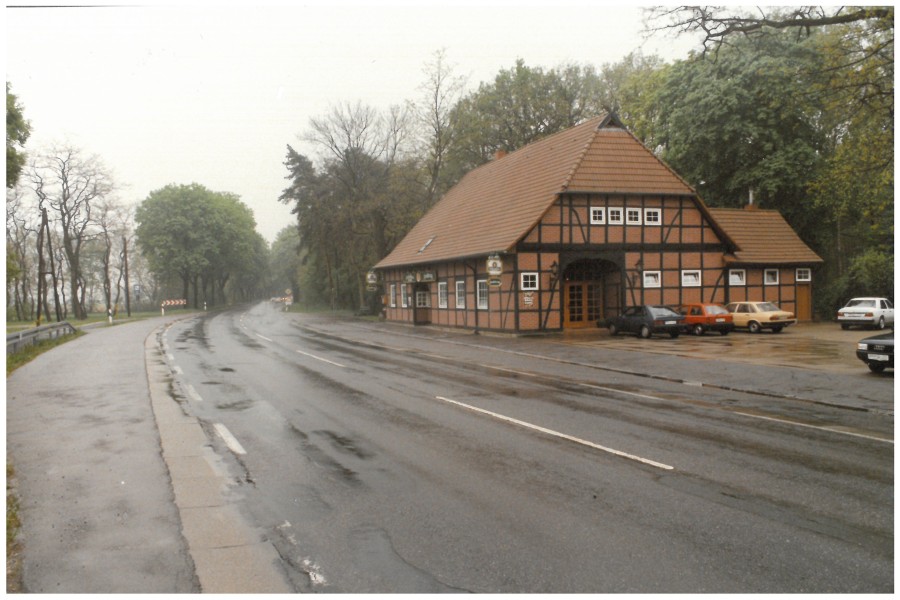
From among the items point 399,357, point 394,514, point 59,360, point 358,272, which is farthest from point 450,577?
point 358,272

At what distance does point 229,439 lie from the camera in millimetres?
9016

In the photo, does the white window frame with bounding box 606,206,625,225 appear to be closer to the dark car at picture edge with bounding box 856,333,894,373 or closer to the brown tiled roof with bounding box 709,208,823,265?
the brown tiled roof with bounding box 709,208,823,265

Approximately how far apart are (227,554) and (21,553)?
156 centimetres

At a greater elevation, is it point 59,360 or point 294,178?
point 294,178

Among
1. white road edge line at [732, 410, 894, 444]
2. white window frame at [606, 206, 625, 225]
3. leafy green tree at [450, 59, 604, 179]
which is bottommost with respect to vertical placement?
white road edge line at [732, 410, 894, 444]

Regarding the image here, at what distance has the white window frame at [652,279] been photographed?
1231 inches

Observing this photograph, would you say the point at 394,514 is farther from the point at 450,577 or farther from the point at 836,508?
the point at 836,508

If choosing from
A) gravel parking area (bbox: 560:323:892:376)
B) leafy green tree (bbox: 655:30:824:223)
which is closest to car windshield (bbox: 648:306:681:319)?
gravel parking area (bbox: 560:323:892:376)

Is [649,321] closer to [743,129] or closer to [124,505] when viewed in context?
[743,129]

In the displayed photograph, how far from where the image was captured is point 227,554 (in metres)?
5.03

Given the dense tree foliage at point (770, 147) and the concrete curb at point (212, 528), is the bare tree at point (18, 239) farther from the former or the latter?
the dense tree foliage at point (770, 147)

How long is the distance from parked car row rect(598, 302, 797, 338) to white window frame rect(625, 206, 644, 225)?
14.2 feet

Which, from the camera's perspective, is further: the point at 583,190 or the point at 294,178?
the point at 294,178

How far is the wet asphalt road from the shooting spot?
15.6 ft
